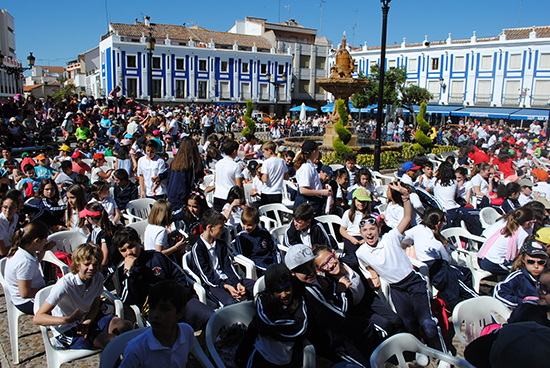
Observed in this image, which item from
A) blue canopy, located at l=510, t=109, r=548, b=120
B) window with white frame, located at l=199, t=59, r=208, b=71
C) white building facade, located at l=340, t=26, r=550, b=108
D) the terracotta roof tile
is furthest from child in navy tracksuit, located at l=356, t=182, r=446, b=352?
window with white frame, located at l=199, t=59, r=208, b=71

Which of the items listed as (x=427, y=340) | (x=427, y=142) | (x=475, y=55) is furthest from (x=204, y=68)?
(x=427, y=340)

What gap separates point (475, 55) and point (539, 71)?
228 inches

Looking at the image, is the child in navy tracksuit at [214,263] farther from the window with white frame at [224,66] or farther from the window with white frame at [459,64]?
the window with white frame at [224,66]

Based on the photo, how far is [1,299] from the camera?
14.3 feet

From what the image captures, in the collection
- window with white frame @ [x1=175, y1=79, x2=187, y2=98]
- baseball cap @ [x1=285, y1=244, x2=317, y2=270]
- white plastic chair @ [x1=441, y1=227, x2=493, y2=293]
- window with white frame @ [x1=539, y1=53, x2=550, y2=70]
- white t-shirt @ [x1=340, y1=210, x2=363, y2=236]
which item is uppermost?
window with white frame @ [x1=539, y1=53, x2=550, y2=70]

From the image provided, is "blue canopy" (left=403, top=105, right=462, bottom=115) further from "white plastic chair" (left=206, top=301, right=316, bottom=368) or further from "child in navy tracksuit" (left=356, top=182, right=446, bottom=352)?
"white plastic chair" (left=206, top=301, right=316, bottom=368)

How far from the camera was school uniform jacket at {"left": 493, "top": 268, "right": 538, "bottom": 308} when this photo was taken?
351cm

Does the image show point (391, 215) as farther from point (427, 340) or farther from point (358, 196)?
point (427, 340)

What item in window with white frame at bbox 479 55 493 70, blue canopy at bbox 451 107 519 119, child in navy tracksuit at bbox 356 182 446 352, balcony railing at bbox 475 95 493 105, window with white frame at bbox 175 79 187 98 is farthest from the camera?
window with white frame at bbox 175 79 187 98

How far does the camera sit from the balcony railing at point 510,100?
3616cm

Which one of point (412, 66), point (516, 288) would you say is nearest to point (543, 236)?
point (516, 288)

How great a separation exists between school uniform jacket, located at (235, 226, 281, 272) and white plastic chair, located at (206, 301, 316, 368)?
1.17 m

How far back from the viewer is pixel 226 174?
565 cm

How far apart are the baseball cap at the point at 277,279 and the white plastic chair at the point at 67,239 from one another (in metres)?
2.87
